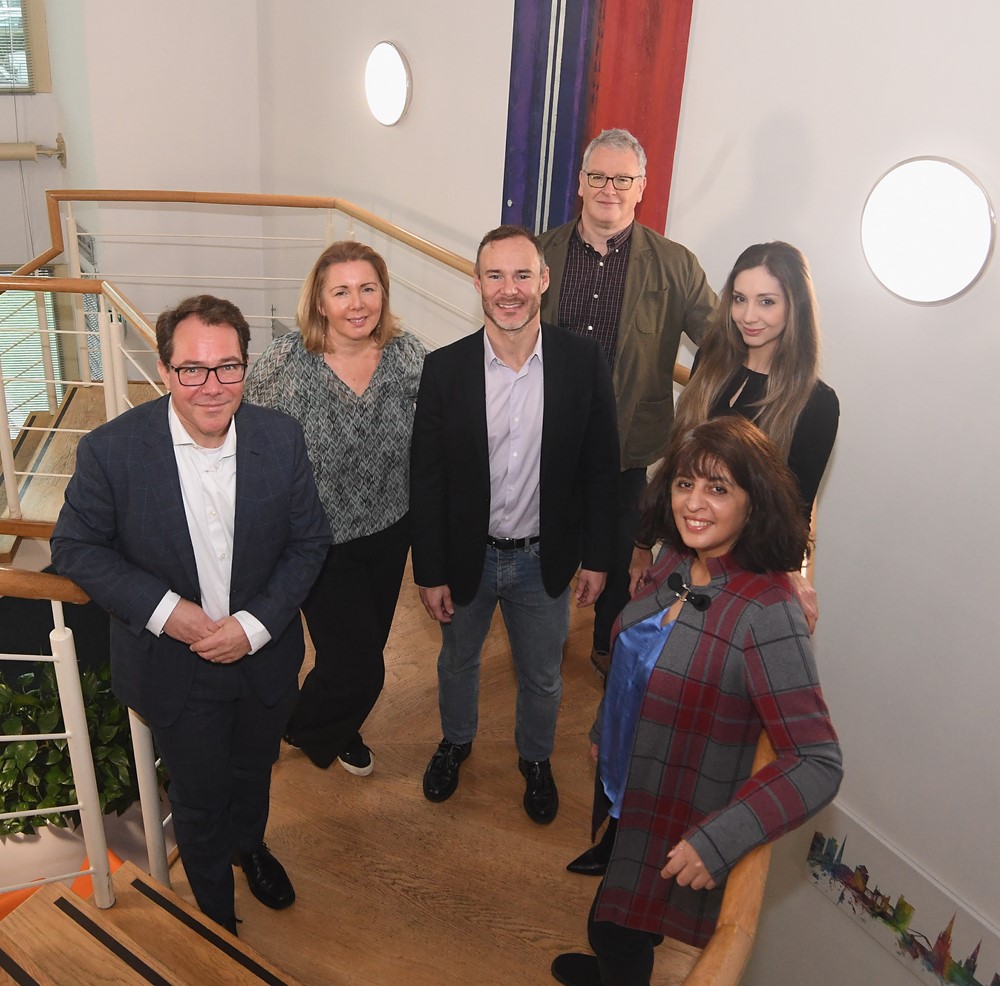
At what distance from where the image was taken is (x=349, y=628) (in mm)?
2420

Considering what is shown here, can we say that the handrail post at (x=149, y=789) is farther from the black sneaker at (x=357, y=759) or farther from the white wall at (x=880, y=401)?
the white wall at (x=880, y=401)

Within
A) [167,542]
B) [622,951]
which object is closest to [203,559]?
[167,542]

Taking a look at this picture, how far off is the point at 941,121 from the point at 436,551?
1.88 m

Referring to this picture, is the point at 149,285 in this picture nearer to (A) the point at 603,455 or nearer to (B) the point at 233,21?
(B) the point at 233,21

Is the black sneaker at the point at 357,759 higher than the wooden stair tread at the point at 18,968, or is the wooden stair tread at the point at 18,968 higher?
the wooden stair tread at the point at 18,968

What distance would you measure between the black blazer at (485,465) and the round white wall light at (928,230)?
1119mm

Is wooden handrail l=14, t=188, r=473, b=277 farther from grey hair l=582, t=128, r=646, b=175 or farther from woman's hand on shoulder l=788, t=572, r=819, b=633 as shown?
woman's hand on shoulder l=788, t=572, r=819, b=633

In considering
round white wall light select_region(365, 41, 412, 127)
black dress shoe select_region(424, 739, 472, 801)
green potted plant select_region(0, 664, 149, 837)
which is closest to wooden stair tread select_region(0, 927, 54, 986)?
green potted plant select_region(0, 664, 149, 837)

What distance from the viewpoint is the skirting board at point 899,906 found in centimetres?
312

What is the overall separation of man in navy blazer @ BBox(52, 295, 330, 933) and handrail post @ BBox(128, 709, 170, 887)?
13 cm

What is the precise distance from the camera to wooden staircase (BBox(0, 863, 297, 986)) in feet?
6.36

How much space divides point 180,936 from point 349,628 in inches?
31.0

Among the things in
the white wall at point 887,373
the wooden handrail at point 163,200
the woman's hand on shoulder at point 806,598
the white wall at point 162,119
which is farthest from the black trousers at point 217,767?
the white wall at point 162,119

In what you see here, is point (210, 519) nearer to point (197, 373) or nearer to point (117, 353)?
point (197, 373)
